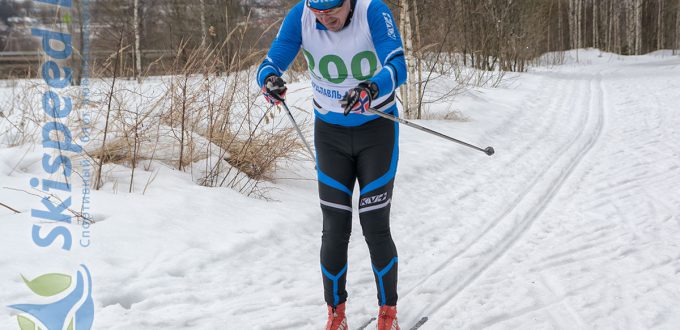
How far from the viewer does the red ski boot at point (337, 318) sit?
301 cm

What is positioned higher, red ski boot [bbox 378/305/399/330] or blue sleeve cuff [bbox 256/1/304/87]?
blue sleeve cuff [bbox 256/1/304/87]

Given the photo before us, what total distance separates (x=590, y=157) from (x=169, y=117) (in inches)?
211

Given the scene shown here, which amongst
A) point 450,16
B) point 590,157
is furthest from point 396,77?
point 450,16

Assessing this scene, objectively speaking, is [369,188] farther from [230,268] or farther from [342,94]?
[230,268]

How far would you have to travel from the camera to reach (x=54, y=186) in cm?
426

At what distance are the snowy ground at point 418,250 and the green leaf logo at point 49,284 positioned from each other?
0.19ft

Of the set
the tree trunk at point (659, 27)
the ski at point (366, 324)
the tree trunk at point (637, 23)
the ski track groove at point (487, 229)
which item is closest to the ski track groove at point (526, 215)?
the ski track groove at point (487, 229)

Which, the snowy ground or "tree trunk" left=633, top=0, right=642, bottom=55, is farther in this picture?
"tree trunk" left=633, top=0, right=642, bottom=55

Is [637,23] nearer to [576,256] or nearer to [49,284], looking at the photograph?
[576,256]

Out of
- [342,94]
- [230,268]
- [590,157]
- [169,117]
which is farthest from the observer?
[590,157]

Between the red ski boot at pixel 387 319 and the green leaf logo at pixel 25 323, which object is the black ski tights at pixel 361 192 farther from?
the green leaf logo at pixel 25 323

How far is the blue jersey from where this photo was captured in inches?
110

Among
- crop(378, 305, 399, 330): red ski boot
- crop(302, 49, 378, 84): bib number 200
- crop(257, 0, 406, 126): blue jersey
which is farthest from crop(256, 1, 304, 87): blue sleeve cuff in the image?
crop(378, 305, 399, 330): red ski boot

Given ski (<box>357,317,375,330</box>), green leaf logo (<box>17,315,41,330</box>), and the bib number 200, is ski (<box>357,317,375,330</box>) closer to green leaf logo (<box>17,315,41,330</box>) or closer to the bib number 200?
the bib number 200
